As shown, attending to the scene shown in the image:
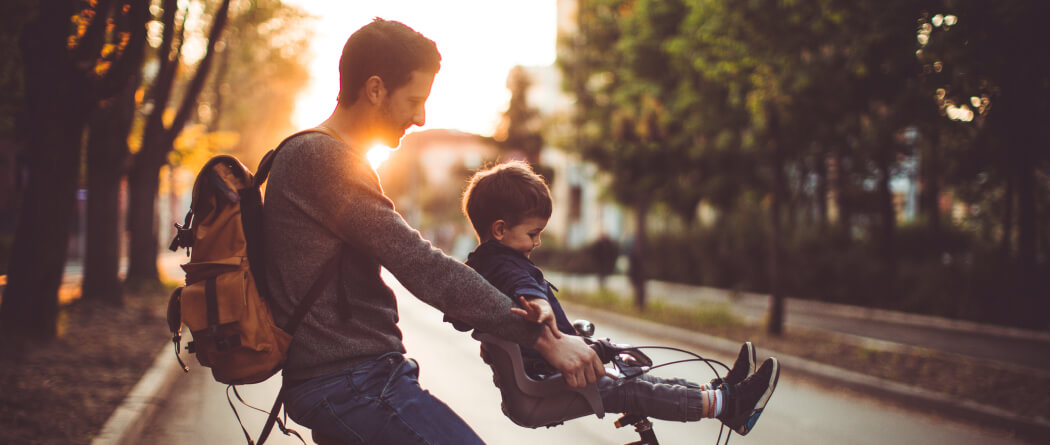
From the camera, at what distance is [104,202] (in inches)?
513

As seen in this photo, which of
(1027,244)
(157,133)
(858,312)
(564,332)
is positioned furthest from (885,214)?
(564,332)

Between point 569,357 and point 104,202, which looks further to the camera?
point 104,202

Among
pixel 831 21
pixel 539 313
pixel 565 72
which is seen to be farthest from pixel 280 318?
pixel 565 72

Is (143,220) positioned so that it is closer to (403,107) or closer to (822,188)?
(403,107)

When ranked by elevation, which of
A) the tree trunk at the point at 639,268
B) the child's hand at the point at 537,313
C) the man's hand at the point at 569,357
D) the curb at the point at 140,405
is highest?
the child's hand at the point at 537,313

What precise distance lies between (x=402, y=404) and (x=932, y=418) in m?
6.77

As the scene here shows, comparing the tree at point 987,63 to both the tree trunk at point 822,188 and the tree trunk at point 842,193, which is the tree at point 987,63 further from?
the tree trunk at point 822,188

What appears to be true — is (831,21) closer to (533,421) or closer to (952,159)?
(952,159)

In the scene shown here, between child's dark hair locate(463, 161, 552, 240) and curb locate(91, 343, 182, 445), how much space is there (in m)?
3.94

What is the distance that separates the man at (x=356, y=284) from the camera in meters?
1.83

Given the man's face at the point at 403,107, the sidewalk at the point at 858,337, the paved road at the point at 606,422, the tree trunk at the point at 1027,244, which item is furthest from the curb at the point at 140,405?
the tree trunk at the point at 1027,244

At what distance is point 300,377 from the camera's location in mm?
1860

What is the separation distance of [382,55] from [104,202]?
1297 centimetres

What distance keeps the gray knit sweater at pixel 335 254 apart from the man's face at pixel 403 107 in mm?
129
